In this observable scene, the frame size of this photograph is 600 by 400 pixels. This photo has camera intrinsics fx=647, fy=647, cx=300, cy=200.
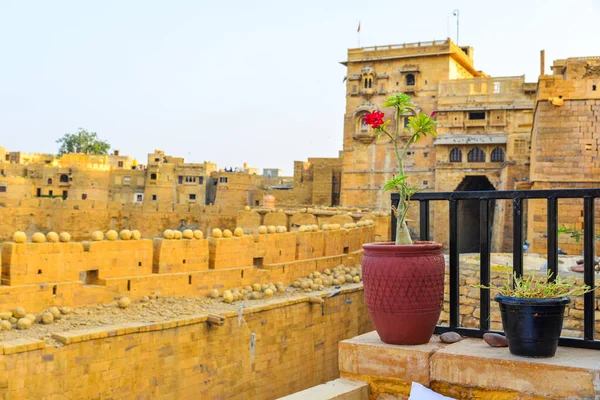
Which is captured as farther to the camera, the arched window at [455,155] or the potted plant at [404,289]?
the arched window at [455,155]

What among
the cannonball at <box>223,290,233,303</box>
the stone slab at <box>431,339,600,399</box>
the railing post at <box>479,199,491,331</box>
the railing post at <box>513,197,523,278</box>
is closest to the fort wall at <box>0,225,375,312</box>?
the cannonball at <box>223,290,233,303</box>

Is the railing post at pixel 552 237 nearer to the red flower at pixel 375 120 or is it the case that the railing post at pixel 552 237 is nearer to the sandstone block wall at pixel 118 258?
the red flower at pixel 375 120

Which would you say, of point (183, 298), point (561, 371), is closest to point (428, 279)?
point (561, 371)

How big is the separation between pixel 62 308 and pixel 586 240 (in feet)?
24.0

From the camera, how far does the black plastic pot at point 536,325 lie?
385 centimetres

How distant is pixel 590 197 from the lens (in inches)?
172

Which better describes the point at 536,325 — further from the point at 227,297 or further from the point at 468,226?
the point at 468,226

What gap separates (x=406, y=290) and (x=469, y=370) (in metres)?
0.65

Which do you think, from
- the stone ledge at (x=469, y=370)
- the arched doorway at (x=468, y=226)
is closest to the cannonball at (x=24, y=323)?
the stone ledge at (x=469, y=370)

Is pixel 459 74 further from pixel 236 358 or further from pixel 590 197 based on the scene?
pixel 590 197

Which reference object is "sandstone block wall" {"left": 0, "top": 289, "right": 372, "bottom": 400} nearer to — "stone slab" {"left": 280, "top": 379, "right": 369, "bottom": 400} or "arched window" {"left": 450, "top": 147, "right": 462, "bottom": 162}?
"stone slab" {"left": 280, "top": 379, "right": 369, "bottom": 400}

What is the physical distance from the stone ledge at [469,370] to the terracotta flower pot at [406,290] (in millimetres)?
113

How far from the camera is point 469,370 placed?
396cm

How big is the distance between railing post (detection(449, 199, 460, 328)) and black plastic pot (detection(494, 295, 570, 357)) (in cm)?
93
